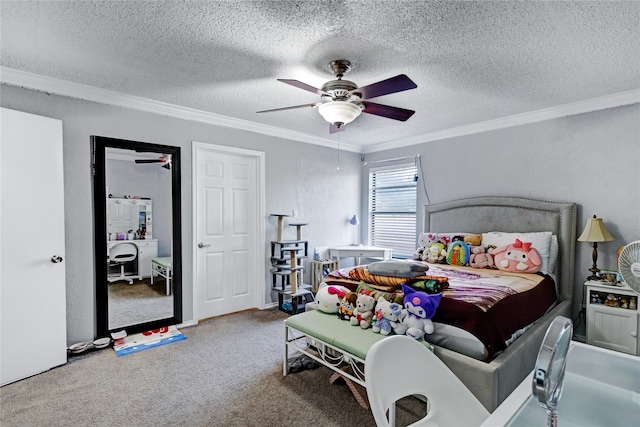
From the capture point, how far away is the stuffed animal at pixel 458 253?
352cm

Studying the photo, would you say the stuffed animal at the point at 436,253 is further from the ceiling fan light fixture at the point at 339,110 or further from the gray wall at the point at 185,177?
the ceiling fan light fixture at the point at 339,110

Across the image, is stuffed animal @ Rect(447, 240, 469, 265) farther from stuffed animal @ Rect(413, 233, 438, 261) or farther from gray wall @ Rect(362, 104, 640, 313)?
gray wall @ Rect(362, 104, 640, 313)

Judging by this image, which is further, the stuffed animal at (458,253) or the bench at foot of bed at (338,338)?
the stuffed animal at (458,253)

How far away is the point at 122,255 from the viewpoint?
11.1ft

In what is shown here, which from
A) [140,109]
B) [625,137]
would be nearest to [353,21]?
[140,109]

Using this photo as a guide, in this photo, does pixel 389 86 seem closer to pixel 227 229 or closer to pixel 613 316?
pixel 227 229

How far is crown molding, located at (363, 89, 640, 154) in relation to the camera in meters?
2.99

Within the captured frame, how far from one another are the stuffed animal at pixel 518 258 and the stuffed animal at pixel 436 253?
564 mm

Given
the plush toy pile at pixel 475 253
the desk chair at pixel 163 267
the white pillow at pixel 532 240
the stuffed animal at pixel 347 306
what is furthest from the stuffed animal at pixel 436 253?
the desk chair at pixel 163 267

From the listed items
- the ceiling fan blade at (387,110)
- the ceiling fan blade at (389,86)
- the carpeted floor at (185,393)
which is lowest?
the carpeted floor at (185,393)

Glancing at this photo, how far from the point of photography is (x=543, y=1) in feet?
5.49

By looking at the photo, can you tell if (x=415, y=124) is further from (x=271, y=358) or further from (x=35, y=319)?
(x=35, y=319)

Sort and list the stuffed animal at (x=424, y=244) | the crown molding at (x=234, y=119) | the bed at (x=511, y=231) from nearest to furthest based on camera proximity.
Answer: the bed at (x=511, y=231), the crown molding at (x=234, y=119), the stuffed animal at (x=424, y=244)

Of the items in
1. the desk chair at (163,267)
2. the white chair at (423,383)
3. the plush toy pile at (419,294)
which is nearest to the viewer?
the white chair at (423,383)
